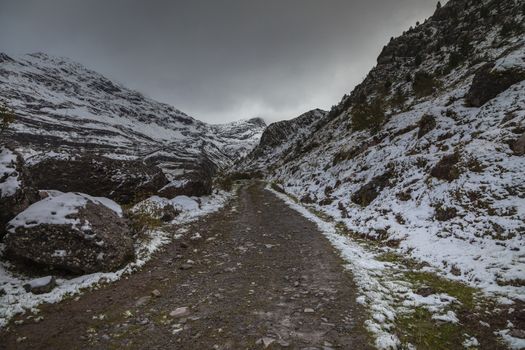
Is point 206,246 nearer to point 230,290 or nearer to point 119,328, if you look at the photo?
point 230,290

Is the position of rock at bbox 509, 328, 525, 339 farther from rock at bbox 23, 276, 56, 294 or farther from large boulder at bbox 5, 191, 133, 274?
rock at bbox 23, 276, 56, 294

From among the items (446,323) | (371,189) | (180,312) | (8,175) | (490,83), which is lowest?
(180,312)

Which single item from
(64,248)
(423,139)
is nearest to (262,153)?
(423,139)

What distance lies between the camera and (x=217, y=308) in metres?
7.57

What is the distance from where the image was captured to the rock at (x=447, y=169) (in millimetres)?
13367

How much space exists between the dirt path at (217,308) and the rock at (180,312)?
0.02 m

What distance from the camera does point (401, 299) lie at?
7.81 m

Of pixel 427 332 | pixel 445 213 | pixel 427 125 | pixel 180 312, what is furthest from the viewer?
pixel 427 125

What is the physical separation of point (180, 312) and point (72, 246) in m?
4.27

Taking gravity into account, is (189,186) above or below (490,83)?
below

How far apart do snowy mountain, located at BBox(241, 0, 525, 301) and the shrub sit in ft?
0.64

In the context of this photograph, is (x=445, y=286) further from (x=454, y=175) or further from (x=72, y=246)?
(x=72, y=246)

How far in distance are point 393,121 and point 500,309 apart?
24265 millimetres

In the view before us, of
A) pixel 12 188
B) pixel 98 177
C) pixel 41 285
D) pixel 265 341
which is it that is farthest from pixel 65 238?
pixel 98 177
